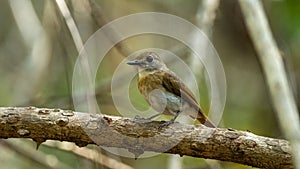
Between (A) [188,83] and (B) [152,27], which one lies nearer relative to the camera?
(A) [188,83]

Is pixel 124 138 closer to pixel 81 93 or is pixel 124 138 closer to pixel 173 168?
pixel 173 168

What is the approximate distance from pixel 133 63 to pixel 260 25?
2.94 ft

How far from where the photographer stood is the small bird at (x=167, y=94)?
2.93 meters

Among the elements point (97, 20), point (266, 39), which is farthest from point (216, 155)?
point (97, 20)

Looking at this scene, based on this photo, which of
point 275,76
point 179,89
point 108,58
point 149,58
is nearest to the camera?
point 275,76

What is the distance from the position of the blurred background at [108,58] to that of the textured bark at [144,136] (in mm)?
677

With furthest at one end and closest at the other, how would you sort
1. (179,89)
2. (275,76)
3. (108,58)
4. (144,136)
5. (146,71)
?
(108,58), (146,71), (179,89), (144,136), (275,76)

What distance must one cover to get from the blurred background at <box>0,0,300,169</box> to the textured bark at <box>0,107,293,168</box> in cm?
68

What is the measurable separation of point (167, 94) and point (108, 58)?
2.15 m

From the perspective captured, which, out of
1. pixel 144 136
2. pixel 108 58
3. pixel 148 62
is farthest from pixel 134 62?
pixel 108 58

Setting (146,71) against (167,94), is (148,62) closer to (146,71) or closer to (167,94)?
(146,71)

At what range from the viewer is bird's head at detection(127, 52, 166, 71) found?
3.11 meters

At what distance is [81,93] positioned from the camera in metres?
3.67

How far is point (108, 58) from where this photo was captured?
16.6 ft
